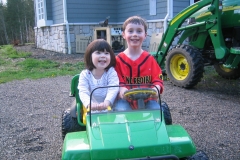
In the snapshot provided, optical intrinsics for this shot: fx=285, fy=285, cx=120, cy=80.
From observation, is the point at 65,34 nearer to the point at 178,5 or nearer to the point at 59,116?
the point at 178,5

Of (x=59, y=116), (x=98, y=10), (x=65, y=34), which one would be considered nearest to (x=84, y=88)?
(x=59, y=116)

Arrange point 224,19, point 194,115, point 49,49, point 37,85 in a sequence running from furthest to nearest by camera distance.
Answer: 1. point 49,49
2. point 37,85
3. point 224,19
4. point 194,115

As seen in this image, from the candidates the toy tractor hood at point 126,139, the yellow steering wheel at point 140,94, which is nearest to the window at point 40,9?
the yellow steering wheel at point 140,94

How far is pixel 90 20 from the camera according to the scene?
1216 centimetres

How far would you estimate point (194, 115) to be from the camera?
4246 mm

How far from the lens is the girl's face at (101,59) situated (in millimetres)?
2672

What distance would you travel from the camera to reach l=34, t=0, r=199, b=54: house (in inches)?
423

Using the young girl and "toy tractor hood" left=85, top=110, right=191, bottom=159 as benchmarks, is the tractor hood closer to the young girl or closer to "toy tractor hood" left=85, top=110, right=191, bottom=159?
"toy tractor hood" left=85, top=110, right=191, bottom=159

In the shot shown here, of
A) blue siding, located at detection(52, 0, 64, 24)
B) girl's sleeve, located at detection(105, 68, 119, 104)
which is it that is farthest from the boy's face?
blue siding, located at detection(52, 0, 64, 24)

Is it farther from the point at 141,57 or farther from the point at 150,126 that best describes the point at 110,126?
the point at 141,57

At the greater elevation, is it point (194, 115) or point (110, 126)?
Result: point (110, 126)

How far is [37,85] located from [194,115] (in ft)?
12.8

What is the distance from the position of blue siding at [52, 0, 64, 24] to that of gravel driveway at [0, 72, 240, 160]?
588 cm

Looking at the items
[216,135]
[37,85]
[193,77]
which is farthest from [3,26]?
[216,135]
